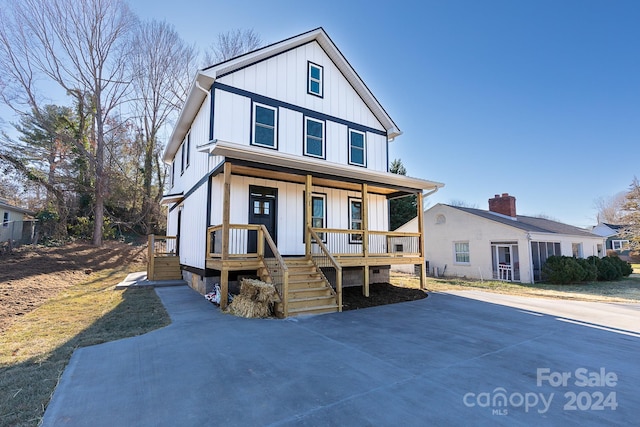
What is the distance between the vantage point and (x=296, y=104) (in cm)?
1106

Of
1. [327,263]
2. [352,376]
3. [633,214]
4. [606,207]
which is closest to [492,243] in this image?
[327,263]

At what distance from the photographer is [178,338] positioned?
5355 mm

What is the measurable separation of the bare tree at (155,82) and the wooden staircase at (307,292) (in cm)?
2096

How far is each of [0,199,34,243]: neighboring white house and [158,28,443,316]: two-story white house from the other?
12.3 meters

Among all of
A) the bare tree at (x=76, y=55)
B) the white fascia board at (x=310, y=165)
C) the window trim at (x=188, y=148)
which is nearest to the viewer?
the white fascia board at (x=310, y=165)

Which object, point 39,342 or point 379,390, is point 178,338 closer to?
point 39,342

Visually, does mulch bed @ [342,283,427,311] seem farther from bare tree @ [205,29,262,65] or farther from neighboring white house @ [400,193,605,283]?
bare tree @ [205,29,262,65]

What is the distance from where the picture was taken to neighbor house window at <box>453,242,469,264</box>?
19.1 m

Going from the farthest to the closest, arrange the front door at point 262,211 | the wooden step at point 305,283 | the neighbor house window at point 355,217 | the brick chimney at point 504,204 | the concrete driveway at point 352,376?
the brick chimney at point 504,204 < the neighbor house window at point 355,217 < the front door at point 262,211 < the wooden step at point 305,283 < the concrete driveway at point 352,376

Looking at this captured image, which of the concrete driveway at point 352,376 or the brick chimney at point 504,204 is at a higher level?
the brick chimney at point 504,204

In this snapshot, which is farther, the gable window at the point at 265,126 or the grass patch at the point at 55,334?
the gable window at the point at 265,126

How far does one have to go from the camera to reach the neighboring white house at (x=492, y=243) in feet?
55.9

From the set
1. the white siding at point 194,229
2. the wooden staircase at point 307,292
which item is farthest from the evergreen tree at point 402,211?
the wooden staircase at point 307,292

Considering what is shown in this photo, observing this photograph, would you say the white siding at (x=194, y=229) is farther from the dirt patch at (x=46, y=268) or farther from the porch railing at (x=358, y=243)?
the dirt patch at (x=46, y=268)
